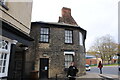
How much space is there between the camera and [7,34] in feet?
17.8

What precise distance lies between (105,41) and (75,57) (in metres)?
35.5

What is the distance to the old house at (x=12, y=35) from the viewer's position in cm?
561

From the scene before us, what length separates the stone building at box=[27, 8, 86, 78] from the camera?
40.8 feet

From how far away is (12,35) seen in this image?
585 centimetres

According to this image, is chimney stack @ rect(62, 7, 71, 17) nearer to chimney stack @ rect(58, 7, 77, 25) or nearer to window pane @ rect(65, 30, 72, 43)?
chimney stack @ rect(58, 7, 77, 25)

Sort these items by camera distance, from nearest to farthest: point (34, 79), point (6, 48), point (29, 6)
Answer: point (6, 48) → point (29, 6) → point (34, 79)

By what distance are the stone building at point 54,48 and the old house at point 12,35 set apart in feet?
12.5

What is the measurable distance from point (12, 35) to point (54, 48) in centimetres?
746

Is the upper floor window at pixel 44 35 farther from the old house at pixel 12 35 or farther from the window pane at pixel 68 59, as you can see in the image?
the old house at pixel 12 35

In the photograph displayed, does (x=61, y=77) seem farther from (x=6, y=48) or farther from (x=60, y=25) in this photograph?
(x=6, y=48)

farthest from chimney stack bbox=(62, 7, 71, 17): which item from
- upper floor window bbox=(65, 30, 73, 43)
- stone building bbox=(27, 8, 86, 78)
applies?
upper floor window bbox=(65, 30, 73, 43)

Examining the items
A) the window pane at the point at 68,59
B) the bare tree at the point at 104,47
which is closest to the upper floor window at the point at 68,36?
the window pane at the point at 68,59

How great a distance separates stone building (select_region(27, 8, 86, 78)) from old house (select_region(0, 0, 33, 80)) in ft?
12.5

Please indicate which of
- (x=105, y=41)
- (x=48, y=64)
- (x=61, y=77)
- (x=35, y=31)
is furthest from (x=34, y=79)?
(x=105, y=41)
